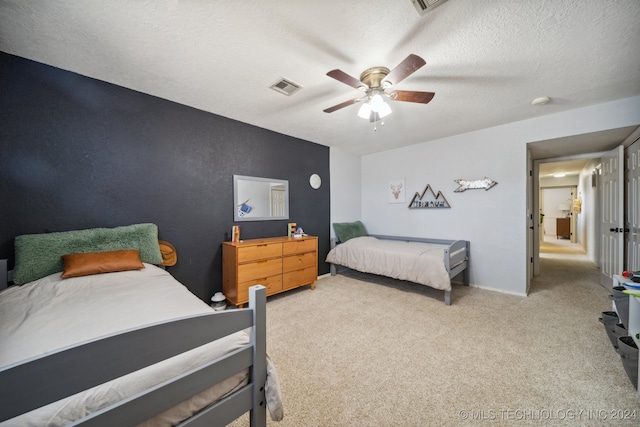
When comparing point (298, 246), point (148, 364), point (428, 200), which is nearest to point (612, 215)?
point (428, 200)

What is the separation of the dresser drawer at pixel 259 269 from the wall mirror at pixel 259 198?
681mm

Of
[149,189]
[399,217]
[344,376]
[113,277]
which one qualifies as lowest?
[344,376]

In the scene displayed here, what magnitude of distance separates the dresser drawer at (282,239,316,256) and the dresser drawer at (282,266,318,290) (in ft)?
0.93

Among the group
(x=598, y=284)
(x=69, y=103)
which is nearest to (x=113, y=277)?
(x=69, y=103)

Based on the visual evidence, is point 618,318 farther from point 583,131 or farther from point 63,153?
point 63,153

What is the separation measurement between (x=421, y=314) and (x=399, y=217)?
214 cm

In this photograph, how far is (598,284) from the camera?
354cm

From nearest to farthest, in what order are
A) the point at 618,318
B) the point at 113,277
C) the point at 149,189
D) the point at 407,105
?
the point at 113,277, the point at 618,318, the point at 149,189, the point at 407,105

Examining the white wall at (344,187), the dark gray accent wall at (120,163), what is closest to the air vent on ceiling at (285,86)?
the dark gray accent wall at (120,163)

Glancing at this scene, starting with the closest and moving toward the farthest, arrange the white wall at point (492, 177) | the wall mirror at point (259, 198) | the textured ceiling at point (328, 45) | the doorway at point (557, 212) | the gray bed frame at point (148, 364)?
the gray bed frame at point (148, 364)
the textured ceiling at point (328, 45)
the white wall at point (492, 177)
the wall mirror at point (259, 198)
the doorway at point (557, 212)

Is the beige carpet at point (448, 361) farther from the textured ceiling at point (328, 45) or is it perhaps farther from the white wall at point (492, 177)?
the textured ceiling at point (328, 45)

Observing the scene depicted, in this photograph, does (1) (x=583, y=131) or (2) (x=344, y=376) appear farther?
(1) (x=583, y=131)

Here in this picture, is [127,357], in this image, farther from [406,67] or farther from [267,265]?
[267,265]

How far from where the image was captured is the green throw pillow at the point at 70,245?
5.90 ft
